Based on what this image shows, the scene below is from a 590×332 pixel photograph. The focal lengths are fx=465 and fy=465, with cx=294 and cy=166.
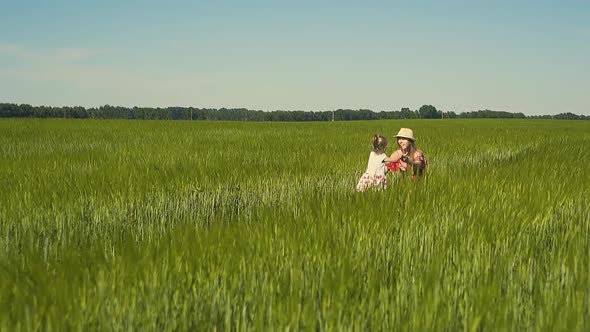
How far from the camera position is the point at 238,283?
5.77 feet

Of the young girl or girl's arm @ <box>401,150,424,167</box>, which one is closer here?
the young girl

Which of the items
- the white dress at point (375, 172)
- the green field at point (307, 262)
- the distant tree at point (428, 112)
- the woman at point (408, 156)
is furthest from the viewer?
the distant tree at point (428, 112)

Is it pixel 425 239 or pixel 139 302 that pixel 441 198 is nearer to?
pixel 425 239

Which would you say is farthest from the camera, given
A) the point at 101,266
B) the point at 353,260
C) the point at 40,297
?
the point at 353,260

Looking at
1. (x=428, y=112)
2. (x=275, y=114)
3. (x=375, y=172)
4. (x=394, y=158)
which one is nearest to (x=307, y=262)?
(x=375, y=172)

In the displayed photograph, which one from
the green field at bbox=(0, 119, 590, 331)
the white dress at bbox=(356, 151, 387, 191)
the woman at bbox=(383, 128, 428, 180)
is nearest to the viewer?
the green field at bbox=(0, 119, 590, 331)

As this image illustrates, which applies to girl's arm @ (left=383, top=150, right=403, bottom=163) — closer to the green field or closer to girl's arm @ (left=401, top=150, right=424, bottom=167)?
girl's arm @ (left=401, top=150, right=424, bottom=167)

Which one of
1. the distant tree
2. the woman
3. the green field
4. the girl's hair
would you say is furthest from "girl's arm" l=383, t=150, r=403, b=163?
the distant tree

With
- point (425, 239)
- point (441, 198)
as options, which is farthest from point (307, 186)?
point (425, 239)

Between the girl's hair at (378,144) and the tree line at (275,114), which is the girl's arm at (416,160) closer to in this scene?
the girl's hair at (378,144)

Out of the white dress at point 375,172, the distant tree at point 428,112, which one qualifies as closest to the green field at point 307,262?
the white dress at point 375,172

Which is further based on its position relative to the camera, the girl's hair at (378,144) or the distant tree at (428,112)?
the distant tree at (428,112)

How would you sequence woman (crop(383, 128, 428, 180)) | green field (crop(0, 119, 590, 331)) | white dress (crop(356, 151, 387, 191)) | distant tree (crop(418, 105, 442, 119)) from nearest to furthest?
1. green field (crop(0, 119, 590, 331))
2. white dress (crop(356, 151, 387, 191))
3. woman (crop(383, 128, 428, 180))
4. distant tree (crop(418, 105, 442, 119))

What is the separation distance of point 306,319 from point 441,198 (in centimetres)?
237
